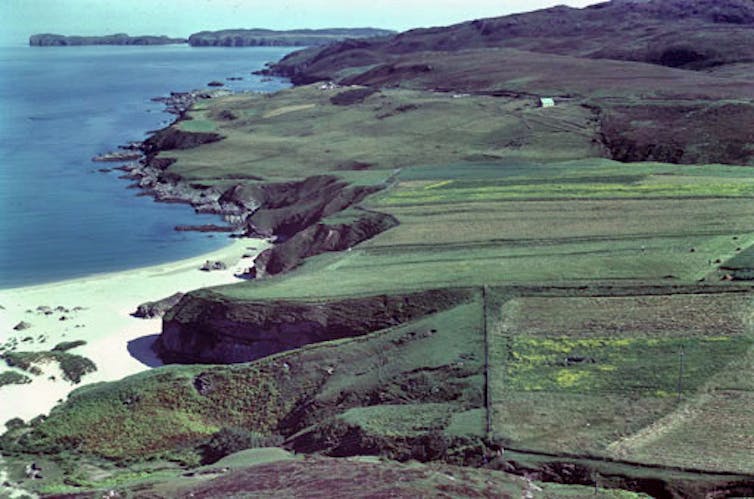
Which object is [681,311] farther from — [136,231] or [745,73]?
[745,73]

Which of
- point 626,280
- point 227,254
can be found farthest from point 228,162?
point 626,280

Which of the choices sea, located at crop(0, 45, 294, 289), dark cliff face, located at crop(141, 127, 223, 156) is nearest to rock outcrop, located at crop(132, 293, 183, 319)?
sea, located at crop(0, 45, 294, 289)

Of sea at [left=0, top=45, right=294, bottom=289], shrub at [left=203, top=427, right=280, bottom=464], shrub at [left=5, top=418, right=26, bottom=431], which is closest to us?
shrub at [left=203, top=427, right=280, bottom=464]

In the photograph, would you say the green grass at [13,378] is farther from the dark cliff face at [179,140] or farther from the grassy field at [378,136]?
the dark cliff face at [179,140]

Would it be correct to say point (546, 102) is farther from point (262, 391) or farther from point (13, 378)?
point (13, 378)

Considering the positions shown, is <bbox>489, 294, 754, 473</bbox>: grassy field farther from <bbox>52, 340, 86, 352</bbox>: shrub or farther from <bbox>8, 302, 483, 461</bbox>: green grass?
<bbox>52, 340, 86, 352</bbox>: shrub

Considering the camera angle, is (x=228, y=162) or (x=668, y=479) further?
(x=228, y=162)
